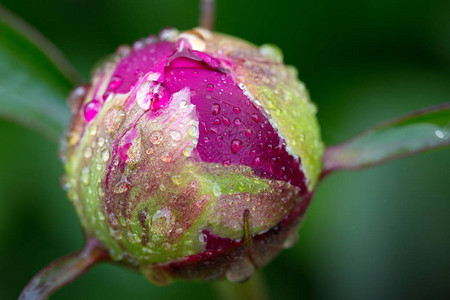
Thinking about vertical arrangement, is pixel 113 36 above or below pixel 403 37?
above

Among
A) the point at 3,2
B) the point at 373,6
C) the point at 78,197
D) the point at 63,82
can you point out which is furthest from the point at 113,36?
the point at 78,197

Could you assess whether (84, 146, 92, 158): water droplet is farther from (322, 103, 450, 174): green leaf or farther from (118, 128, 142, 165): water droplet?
(322, 103, 450, 174): green leaf

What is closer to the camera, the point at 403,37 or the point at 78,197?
the point at 78,197

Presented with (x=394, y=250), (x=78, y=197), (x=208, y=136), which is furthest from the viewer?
(x=394, y=250)

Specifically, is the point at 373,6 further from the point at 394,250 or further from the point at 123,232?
the point at 123,232

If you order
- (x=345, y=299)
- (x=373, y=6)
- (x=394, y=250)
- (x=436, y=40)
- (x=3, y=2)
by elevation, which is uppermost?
(x=3, y=2)

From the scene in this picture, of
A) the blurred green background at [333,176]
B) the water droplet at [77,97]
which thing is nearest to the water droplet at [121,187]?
the water droplet at [77,97]

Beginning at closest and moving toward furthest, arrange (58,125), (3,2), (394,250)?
1. (58,125)
2. (394,250)
3. (3,2)
